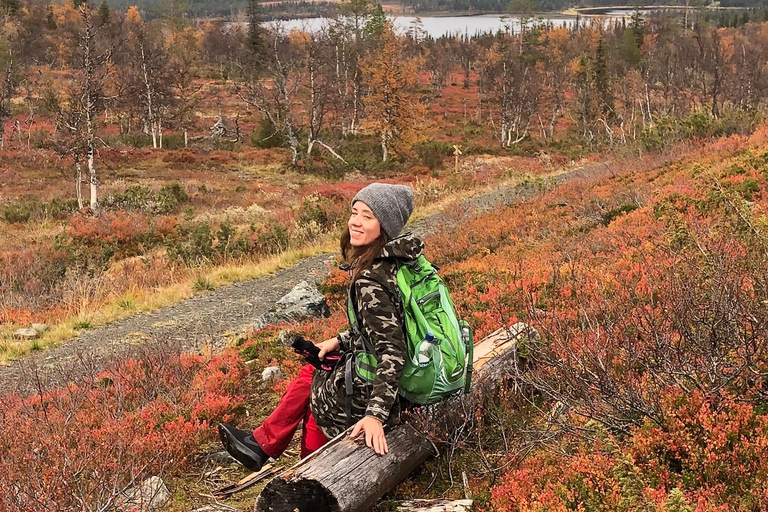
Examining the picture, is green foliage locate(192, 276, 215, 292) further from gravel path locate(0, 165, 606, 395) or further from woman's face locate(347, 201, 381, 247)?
woman's face locate(347, 201, 381, 247)

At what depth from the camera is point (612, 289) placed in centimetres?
498

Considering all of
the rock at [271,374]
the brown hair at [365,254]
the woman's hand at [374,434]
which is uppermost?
the brown hair at [365,254]

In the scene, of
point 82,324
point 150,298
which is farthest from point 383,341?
point 150,298

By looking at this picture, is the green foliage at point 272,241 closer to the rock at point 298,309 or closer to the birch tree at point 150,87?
the rock at point 298,309

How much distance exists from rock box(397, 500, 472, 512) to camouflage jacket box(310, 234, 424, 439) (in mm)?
437

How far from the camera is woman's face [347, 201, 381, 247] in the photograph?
2.91 metres

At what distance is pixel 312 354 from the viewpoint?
317cm

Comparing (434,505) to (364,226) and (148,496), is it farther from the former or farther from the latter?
(148,496)

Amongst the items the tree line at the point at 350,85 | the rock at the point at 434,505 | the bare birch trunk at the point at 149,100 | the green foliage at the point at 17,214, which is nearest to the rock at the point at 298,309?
the rock at the point at 434,505

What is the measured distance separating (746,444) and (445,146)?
127 feet

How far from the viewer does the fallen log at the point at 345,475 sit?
262 cm

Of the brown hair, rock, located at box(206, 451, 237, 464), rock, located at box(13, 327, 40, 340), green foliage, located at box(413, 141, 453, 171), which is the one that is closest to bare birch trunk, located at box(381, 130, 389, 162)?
green foliage, located at box(413, 141, 453, 171)

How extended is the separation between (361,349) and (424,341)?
349 millimetres

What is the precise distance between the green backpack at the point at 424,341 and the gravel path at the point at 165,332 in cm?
390
